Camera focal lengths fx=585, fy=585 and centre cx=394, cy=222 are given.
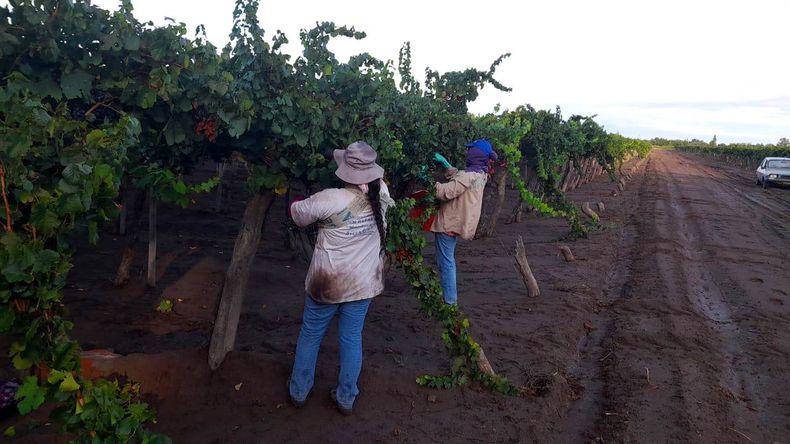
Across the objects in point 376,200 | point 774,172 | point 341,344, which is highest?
point 774,172

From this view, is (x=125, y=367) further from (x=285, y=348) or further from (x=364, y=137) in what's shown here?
(x=364, y=137)

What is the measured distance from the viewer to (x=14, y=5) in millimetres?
3309

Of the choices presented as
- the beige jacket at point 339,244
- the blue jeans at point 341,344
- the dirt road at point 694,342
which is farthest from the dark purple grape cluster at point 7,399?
the dirt road at point 694,342

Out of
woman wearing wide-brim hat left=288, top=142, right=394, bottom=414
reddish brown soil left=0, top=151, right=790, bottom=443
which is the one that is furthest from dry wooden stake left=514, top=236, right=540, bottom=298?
woman wearing wide-brim hat left=288, top=142, right=394, bottom=414

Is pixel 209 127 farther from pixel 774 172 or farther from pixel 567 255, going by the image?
pixel 774 172

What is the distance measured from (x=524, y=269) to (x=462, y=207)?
2.49 meters

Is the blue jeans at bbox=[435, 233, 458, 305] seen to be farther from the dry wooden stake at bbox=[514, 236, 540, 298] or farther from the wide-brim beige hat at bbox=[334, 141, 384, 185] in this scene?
the wide-brim beige hat at bbox=[334, 141, 384, 185]

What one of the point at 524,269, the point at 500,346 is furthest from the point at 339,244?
the point at 524,269

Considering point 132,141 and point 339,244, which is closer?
point 132,141

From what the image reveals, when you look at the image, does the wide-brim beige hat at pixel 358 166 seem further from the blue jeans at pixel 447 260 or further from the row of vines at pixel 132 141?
the blue jeans at pixel 447 260

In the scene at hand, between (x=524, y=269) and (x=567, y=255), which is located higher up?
(x=524, y=269)

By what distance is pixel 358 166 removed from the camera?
3.87m

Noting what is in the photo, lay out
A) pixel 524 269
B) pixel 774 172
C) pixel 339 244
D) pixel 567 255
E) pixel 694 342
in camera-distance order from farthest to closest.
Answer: pixel 774 172 < pixel 567 255 < pixel 524 269 < pixel 694 342 < pixel 339 244

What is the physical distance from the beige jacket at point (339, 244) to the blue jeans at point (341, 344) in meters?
0.14
